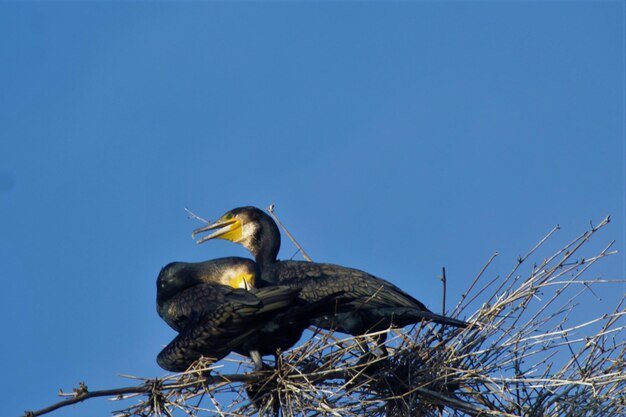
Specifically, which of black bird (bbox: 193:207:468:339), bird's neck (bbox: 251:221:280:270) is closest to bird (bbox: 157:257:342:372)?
black bird (bbox: 193:207:468:339)

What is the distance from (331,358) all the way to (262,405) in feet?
1.44

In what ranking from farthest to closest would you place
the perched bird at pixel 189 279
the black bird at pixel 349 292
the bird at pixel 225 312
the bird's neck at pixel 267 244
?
the bird's neck at pixel 267 244, the black bird at pixel 349 292, the perched bird at pixel 189 279, the bird at pixel 225 312

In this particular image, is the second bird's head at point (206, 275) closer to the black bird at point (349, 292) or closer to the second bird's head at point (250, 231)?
the black bird at point (349, 292)

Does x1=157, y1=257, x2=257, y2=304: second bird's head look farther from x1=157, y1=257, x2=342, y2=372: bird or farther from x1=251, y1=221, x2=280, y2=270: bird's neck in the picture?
x1=251, y1=221, x2=280, y2=270: bird's neck

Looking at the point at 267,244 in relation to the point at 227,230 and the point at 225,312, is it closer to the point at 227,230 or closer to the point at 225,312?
the point at 227,230

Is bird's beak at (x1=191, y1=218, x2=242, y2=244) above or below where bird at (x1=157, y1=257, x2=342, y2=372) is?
above

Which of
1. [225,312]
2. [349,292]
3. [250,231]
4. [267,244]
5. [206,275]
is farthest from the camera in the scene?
[250,231]

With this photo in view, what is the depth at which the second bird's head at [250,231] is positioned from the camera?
768 centimetres

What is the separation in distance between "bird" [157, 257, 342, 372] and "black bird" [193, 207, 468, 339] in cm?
25

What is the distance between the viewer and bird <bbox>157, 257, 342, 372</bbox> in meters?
5.84

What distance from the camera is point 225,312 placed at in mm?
5848

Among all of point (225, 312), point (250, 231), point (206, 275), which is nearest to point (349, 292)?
point (206, 275)

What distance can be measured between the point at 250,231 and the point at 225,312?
1965 mm

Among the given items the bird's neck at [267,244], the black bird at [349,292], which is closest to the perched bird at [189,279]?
the black bird at [349,292]
